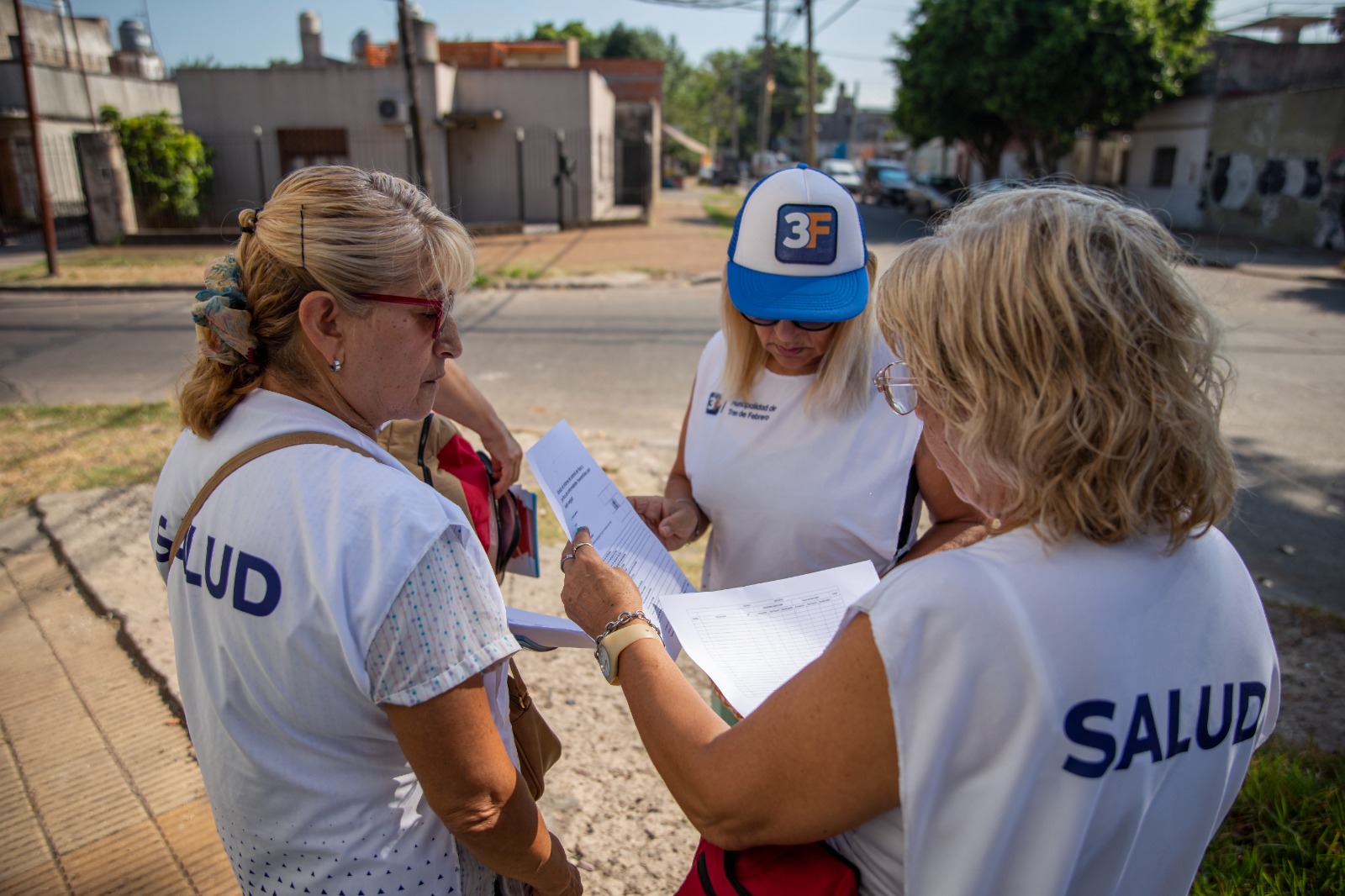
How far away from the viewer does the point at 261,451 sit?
1232 millimetres

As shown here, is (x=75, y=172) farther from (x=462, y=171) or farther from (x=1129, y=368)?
(x=1129, y=368)

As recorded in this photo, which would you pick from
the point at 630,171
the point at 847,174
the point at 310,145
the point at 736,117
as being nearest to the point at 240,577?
the point at 310,145

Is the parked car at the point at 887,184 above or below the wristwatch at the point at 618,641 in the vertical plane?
above

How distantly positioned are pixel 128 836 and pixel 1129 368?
2815 millimetres

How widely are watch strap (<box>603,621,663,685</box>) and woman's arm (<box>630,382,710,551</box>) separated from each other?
2.45 ft

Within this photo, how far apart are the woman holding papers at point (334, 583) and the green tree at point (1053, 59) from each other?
24.9 meters

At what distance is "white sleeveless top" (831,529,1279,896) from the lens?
97 cm

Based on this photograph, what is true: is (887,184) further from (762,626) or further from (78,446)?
(762,626)

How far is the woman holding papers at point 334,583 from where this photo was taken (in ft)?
3.79

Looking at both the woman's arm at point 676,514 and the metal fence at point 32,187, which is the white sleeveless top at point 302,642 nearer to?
the woman's arm at point 676,514

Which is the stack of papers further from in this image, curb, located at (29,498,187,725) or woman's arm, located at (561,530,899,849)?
curb, located at (29,498,187,725)

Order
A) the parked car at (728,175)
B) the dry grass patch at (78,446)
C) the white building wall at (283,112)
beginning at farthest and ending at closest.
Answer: the parked car at (728,175) → the white building wall at (283,112) → the dry grass patch at (78,446)

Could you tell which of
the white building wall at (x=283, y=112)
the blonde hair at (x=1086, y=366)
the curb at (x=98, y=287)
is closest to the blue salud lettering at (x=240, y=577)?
the blonde hair at (x=1086, y=366)

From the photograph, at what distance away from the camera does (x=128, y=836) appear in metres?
2.45
